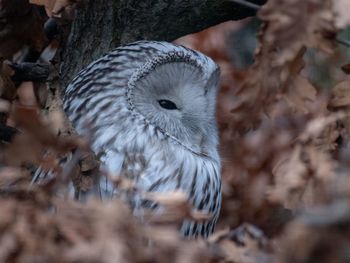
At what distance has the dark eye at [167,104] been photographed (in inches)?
143

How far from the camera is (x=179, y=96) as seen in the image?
3.66 metres

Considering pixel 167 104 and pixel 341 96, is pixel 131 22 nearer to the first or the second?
pixel 167 104

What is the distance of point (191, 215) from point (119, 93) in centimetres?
119

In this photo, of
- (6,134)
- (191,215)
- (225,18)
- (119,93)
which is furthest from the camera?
(225,18)

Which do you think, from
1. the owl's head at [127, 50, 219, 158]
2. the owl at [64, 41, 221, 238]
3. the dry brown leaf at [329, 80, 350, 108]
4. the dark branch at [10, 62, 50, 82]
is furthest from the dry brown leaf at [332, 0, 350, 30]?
the dark branch at [10, 62, 50, 82]

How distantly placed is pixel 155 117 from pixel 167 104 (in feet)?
0.34

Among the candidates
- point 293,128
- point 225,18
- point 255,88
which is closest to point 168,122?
point 225,18

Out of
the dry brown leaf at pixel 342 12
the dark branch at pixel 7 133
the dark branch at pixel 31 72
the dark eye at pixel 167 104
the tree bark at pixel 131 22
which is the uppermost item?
the dry brown leaf at pixel 342 12

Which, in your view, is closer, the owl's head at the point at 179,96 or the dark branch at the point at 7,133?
the dark branch at the point at 7,133

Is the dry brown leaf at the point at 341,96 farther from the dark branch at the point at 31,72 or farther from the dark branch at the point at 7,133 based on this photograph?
the dark branch at the point at 31,72

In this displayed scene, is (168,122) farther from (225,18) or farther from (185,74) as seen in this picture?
(225,18)

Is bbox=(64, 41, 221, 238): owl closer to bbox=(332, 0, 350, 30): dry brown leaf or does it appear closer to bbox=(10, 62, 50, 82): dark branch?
bbox=(10, 62, 50, 82): dark branch

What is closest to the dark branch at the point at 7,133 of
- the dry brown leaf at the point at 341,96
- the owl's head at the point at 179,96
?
the owl's head at the point at 179,96

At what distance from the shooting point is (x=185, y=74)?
3672mm
